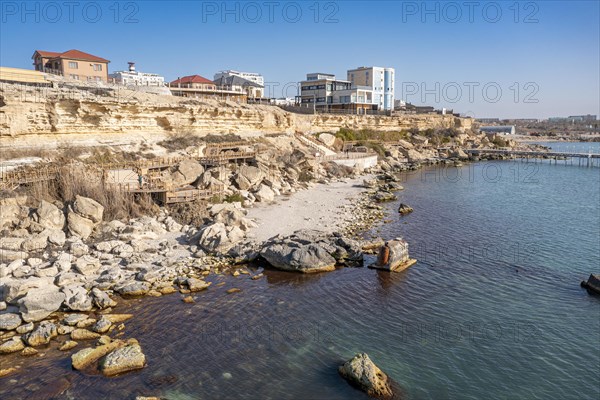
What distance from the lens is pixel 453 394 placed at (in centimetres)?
1105

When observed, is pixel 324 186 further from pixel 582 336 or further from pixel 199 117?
pixel 582 336

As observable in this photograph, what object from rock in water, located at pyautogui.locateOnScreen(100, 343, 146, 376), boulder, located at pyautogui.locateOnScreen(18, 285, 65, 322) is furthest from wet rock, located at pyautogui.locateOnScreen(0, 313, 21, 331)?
rock in water, located at pyautogui.locateOnScreen(100, 343, 146, 376)

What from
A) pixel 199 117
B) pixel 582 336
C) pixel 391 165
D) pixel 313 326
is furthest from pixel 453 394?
pixel 391 165

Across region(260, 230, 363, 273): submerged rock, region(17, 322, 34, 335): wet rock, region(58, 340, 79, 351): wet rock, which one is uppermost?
region(260, 230, 363, 273): submerged rock

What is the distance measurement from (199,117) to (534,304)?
115 ft

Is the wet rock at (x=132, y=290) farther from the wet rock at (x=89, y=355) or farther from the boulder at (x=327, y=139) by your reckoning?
the boulder at (x=327, y=139)

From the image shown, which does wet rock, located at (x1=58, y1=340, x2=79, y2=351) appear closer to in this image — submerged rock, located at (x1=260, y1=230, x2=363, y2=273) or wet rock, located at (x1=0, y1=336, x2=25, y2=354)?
wet rock, located at (x1=0, y1=336, x2=25, y2=354)

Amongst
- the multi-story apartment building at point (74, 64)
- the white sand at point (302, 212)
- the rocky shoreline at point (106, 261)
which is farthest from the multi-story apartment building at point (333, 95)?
the rocky shoreline at point (106, 261)

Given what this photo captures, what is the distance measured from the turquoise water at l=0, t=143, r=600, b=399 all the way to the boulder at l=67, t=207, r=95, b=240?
7.46 meters

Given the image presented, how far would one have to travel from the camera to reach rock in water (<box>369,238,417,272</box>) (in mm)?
19344

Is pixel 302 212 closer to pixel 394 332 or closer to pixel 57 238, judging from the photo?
pixel 57 238

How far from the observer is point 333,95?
8331 centimetres

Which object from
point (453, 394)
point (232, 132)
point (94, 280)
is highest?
point (232, 132)

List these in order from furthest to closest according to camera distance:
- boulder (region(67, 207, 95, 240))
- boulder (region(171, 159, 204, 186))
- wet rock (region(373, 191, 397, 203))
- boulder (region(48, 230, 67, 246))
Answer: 1. wet rock (region(373, 191, 397, 203))
2. boulder (region(171, 159, 204, 186))
3. boulder (region(67, 207, 95, 240))
4. boulder (region(48, 230, 67, 246))
